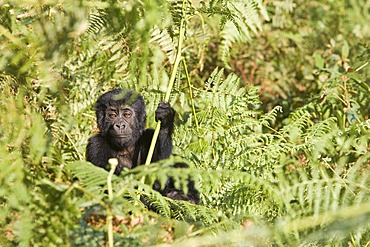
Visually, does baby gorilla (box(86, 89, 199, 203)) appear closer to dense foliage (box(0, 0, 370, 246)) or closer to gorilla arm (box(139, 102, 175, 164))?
gorilla arm (box(139, 102, 175, 164))

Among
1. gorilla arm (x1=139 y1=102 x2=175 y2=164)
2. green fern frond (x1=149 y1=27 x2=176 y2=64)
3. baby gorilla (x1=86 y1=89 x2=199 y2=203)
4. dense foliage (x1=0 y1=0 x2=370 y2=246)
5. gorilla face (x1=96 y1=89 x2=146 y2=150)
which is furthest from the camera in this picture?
gorilla face (x1=96 y1=89 x2=146 y2=150)

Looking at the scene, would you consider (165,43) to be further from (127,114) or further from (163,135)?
(127,114)

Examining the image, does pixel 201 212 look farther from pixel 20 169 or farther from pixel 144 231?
→ pixel 20 169

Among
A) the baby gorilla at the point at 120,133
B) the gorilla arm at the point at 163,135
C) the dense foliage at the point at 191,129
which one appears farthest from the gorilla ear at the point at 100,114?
the gorilla arm at the point at 163,135

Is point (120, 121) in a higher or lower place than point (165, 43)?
lower

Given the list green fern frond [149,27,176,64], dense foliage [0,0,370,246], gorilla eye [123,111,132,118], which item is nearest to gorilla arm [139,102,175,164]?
dense foliage [0,0,370,246]

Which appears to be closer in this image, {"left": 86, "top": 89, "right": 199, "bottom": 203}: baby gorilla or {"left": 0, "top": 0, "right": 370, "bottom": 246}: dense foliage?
{"left": 0, "top": 0, "right": 370, "bottom": 246}: dense foliage

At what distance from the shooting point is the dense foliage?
2.14 metres

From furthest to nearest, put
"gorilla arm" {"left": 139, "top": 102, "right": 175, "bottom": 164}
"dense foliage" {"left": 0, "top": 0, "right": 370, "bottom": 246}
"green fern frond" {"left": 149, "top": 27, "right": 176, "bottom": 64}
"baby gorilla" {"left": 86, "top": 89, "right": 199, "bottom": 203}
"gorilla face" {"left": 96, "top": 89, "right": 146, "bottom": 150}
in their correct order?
"gorilla face" {"left": 96, "top": 89, "right": 146, "bottom": 150} → "baby gorilla" {"left": 86, "top": 89, "right": 199, "bottom": 203} → "green fern frond" {"left": 149, "top": 27, "right": 176, "bottom": 64} → "gorilla arm" {"left": 139, "top": 102, "right": 175, "bottom": 164} → "dense foliage" {"left": 0, "top": 0, "right": 370, "bottom": 246}

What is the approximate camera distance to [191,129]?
198 inches

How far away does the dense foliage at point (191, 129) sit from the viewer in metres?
2.14

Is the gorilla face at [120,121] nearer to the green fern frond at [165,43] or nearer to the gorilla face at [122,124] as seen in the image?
the gorilla face at [122,124]

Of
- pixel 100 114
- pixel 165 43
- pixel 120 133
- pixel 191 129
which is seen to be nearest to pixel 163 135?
pixel 191 129

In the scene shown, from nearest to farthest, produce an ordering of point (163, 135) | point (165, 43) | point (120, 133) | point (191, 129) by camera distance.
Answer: point (191, 129)
point (165, 43)
point (163, 135)
point (120, 133)
